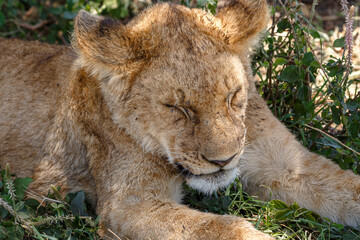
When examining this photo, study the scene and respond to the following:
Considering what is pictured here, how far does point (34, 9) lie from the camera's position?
6184 mm

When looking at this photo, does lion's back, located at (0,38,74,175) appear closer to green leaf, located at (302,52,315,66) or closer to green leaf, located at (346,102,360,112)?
green leaf, located at (302,52,315,66)

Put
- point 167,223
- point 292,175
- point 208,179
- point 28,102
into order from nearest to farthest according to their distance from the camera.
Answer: point 167,223
point 208,179
point 292,175
point 28,102

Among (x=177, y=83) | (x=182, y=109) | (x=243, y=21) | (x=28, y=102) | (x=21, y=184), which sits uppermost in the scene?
(x=243, y=21)

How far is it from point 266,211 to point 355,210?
55 cm

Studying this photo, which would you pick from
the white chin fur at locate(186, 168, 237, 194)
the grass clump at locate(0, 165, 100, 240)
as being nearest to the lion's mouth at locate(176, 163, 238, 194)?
the white chin fur at locate(186, 168, 237, 194)

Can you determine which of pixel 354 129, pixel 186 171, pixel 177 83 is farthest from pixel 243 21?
pixel 354 129

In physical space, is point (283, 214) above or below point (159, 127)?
below

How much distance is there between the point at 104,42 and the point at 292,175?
1492mm

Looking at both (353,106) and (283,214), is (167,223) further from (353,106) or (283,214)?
(353,106)

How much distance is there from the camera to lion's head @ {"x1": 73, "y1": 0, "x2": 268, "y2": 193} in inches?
104

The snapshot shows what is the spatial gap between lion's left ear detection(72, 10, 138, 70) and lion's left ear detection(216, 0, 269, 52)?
0.61 m

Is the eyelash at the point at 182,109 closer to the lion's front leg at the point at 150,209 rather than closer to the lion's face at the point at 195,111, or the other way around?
the lion's face at the point at 195,111

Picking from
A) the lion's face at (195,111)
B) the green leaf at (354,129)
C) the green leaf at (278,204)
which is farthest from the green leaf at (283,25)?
the green leaf at (278,204)

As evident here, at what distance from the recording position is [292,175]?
3.25m
